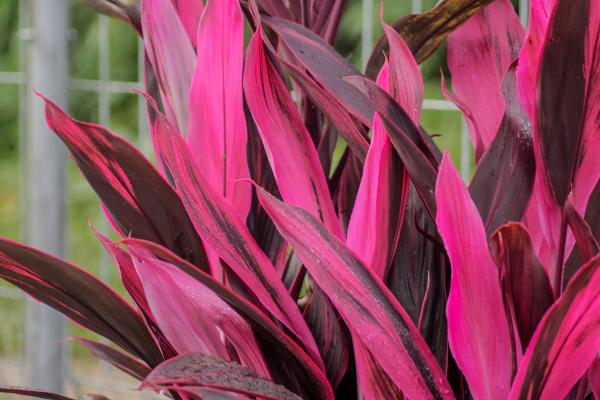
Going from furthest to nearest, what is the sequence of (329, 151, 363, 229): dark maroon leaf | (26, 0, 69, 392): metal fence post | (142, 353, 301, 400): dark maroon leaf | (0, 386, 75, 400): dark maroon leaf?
(26, 0, 69, 392): metal fence post, (329, 151, 363, 229): dark maroon leaf, (0, 386, 75, 400): dark maroon leaf, (142, 353, 301, 400): dark maroon leaf

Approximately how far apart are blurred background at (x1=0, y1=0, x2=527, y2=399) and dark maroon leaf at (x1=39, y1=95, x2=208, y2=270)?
0.13m

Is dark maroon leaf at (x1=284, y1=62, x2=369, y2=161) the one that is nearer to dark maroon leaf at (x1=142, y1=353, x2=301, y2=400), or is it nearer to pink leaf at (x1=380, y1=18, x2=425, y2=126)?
pink leaf at (x1=380, y1=18, x2=425, y2=126)

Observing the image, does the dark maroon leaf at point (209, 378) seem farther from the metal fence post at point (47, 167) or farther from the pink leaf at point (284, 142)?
the metal fence post at point (47, 167)

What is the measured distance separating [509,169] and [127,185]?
18cm

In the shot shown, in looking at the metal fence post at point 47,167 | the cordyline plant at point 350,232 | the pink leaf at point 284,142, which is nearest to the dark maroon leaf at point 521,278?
the cordyline plant at point 350,232

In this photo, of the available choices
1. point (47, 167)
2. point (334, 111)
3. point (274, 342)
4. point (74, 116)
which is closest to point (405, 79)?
point (334, 111)

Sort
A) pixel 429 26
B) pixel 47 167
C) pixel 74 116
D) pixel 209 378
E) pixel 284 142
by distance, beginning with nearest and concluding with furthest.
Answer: pixel 209 378 < pixel 284 142 < pixel 429 26 < pixel 47 167 < pixel 74 116

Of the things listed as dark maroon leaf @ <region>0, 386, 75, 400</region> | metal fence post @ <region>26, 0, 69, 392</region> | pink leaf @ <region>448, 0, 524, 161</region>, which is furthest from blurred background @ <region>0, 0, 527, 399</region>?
dark maroon leaf @ <region>0, 386, 75, 400</region>

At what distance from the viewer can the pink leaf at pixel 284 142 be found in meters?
0.40

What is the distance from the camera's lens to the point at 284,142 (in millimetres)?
402

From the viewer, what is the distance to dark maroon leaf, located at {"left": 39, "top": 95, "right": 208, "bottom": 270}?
0.39 meters

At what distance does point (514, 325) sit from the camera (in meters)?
0.34

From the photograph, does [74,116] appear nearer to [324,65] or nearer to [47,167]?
[47,167]

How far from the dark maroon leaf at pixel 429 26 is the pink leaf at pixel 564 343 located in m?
0.23
